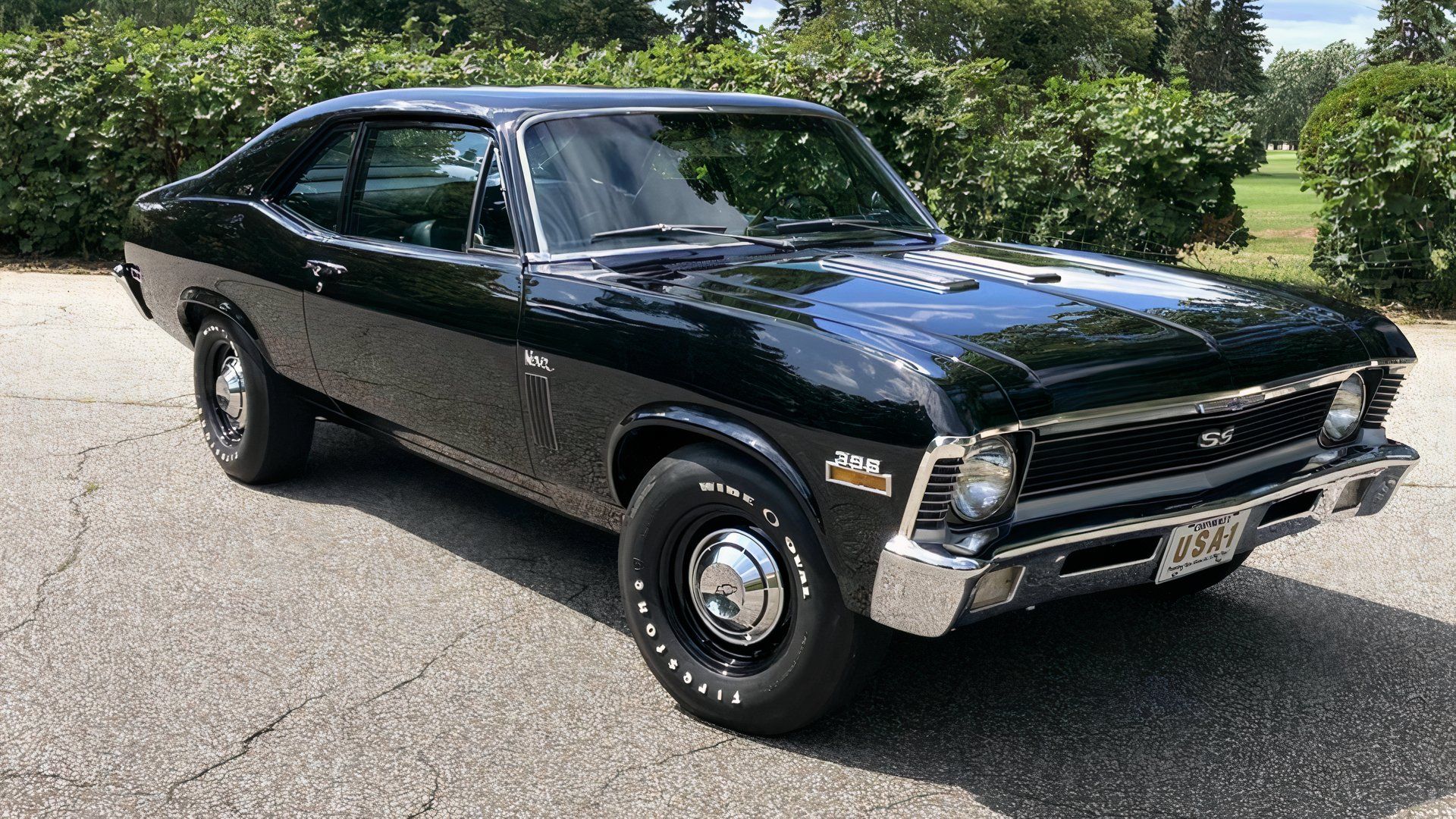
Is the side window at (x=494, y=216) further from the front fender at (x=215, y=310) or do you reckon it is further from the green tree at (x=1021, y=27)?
the green tree at (x=1021, y=27)

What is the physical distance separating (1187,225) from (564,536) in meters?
6.24

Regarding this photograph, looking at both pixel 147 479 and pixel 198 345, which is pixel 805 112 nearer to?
pixel 198 345

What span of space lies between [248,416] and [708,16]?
2737 inches

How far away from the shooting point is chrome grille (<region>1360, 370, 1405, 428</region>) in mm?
3804

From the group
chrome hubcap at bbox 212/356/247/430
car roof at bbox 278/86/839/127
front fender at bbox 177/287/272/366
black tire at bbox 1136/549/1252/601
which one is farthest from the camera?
chrome hubcap at bbox 212/356/247/430

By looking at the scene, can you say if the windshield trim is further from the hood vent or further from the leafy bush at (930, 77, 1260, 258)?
the leafy bush at (930, 77, 1260, 258)

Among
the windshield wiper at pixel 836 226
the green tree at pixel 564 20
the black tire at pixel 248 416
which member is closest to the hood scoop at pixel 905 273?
the windshield wiper at pixel 836 226

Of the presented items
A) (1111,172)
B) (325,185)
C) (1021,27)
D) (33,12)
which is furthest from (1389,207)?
(33,12)

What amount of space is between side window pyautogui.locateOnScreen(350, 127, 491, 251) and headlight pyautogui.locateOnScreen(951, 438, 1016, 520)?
6.47 ft

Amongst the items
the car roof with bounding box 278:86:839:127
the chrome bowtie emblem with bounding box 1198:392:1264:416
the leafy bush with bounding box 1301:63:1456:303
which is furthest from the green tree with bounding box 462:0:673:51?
the chrome bowtie emblem with bounding box 1198:392:1264:416

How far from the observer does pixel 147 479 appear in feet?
18.2

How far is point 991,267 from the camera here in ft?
13.4

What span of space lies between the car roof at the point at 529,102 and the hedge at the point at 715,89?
315 centimetres

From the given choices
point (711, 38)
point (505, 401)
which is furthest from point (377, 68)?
point (711, 38)
